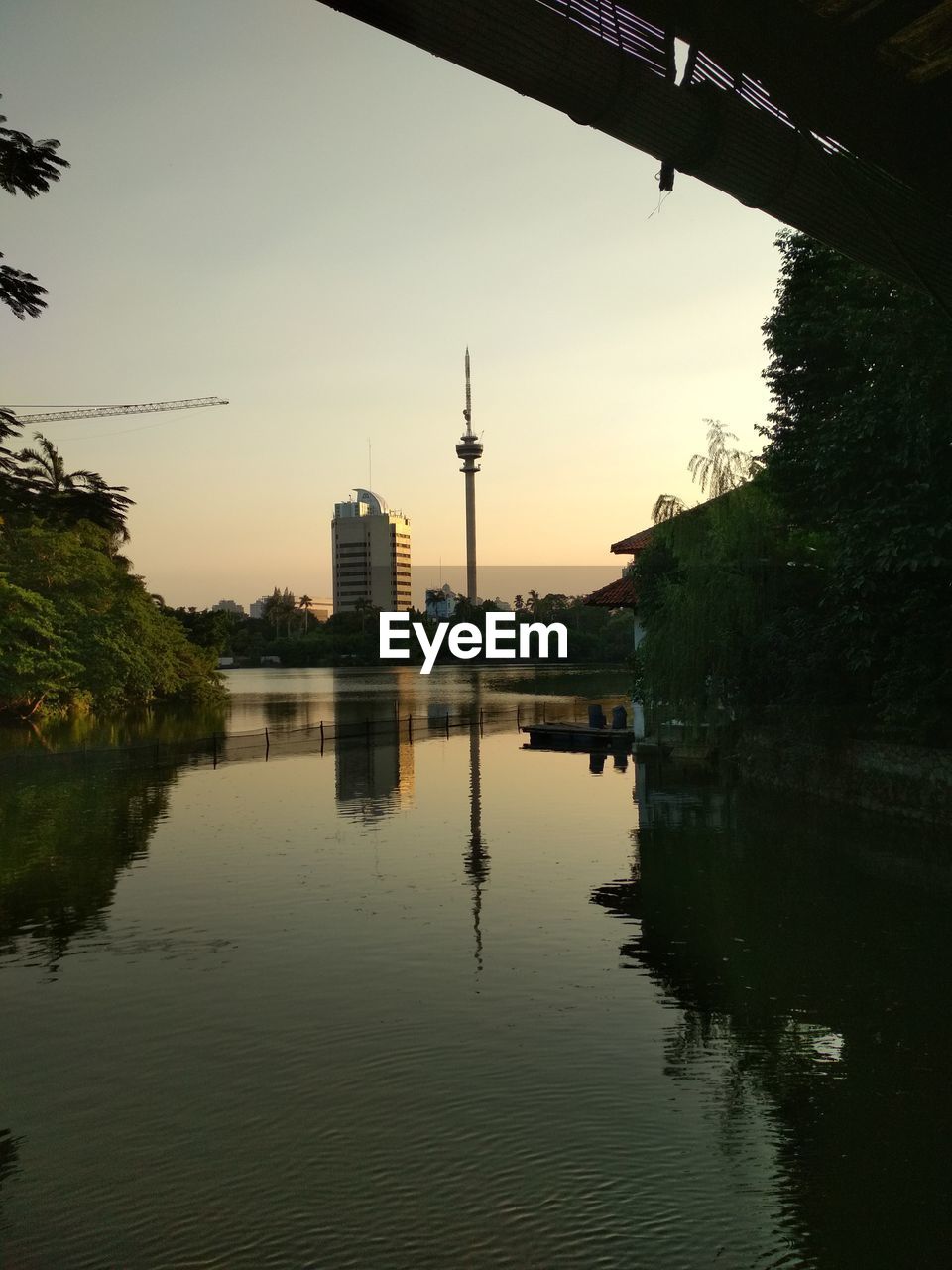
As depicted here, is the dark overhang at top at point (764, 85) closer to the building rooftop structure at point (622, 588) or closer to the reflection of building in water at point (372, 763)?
the reflection of building in water at point (372, 763)

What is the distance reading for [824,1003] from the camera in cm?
1124

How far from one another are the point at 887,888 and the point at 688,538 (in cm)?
1611

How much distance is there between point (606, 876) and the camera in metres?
17.7

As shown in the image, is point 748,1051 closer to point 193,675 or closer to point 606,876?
point 606,876

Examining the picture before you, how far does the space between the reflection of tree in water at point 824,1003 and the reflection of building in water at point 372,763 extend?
7.33 metres

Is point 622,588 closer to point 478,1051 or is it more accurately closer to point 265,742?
point 265,742

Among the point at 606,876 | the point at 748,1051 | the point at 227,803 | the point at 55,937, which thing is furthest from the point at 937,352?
the point at 227,803

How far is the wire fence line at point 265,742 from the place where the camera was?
36.9 meters

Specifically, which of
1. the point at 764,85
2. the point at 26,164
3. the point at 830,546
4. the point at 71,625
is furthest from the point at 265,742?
the point at 764,85

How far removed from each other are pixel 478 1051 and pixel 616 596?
30.6 metres

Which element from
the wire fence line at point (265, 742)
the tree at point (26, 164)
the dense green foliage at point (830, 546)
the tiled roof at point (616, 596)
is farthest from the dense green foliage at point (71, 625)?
the tree at point (26, 164)

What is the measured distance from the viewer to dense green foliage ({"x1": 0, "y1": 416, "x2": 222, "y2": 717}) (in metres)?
47.9

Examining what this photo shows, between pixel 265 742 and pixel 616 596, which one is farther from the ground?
pixel 616 596

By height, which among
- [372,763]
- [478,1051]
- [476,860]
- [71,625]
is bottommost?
[478,1051]
